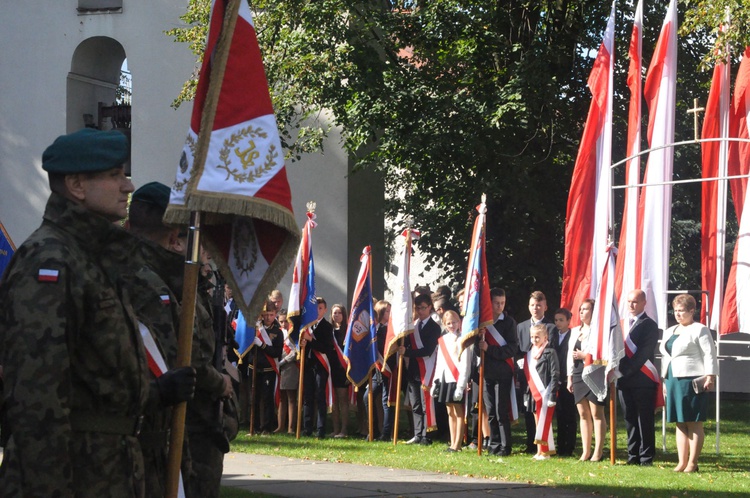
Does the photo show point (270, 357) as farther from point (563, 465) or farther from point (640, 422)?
point (640, 422)

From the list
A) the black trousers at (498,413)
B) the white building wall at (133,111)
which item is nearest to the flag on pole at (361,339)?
the black trousers at (498,413)

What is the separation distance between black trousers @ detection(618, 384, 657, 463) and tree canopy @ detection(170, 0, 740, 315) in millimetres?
9638

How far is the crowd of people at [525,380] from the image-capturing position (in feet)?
41.8

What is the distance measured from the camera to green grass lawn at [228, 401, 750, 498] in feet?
36.0

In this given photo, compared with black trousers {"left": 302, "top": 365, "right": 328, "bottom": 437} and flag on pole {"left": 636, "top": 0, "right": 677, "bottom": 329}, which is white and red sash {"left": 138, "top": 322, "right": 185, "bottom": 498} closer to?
flag on pole {"left": 636, "top": 0, "right": 677, "bottom": 329}

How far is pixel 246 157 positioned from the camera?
4.72m

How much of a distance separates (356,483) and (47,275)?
7584 millimetres

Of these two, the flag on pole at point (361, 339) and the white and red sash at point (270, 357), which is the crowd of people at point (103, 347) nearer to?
the flag on pole at point (361, 339)

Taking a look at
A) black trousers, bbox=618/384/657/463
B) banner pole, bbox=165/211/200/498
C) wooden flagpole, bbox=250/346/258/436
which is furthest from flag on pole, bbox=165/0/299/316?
wooden flagpole, bbox=250/346/258/436

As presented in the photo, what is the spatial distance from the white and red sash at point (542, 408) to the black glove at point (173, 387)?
33.3 ft

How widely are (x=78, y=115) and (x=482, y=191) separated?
14285mm

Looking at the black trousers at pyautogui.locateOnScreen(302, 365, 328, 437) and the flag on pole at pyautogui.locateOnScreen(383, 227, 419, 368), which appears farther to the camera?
the black trousers at pyautogui.locateOnScreen(302, 365, 328, 437)

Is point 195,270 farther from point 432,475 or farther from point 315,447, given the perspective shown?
point 315,447

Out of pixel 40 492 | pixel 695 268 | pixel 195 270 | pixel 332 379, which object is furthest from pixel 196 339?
pixel 695 268
